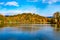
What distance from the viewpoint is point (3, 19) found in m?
54.9

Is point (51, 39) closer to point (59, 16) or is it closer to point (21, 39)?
point (21, 39)

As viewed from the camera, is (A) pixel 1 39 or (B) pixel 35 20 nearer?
(A) pixel 1 39

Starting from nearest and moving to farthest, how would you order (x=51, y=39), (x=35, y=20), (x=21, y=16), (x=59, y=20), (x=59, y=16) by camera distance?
(x=51, y=39) → (x=59, y=20) → (x=59, y=16) → (x=21, y=16) → (x=35, y=20)

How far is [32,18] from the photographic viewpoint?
54.8 meters

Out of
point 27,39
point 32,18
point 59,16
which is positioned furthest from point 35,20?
point 27,39

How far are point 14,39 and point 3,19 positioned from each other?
43.7 metres

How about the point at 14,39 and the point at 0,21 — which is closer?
the point at 14,39

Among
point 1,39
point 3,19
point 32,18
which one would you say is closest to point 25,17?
point 32,18

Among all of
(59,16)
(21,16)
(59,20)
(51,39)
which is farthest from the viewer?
(21,16)

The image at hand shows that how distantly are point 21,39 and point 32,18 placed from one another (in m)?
42.8

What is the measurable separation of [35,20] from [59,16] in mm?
16317

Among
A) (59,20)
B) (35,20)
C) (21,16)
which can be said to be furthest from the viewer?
(35,20)

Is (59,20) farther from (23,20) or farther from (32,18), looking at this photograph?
(23,20)

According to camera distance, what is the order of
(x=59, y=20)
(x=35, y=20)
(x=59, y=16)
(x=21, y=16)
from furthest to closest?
1. (x=35, y=20)
2. (x=21, y=16)
3. (x=59, y=16)
4. (x=59, y=20)
